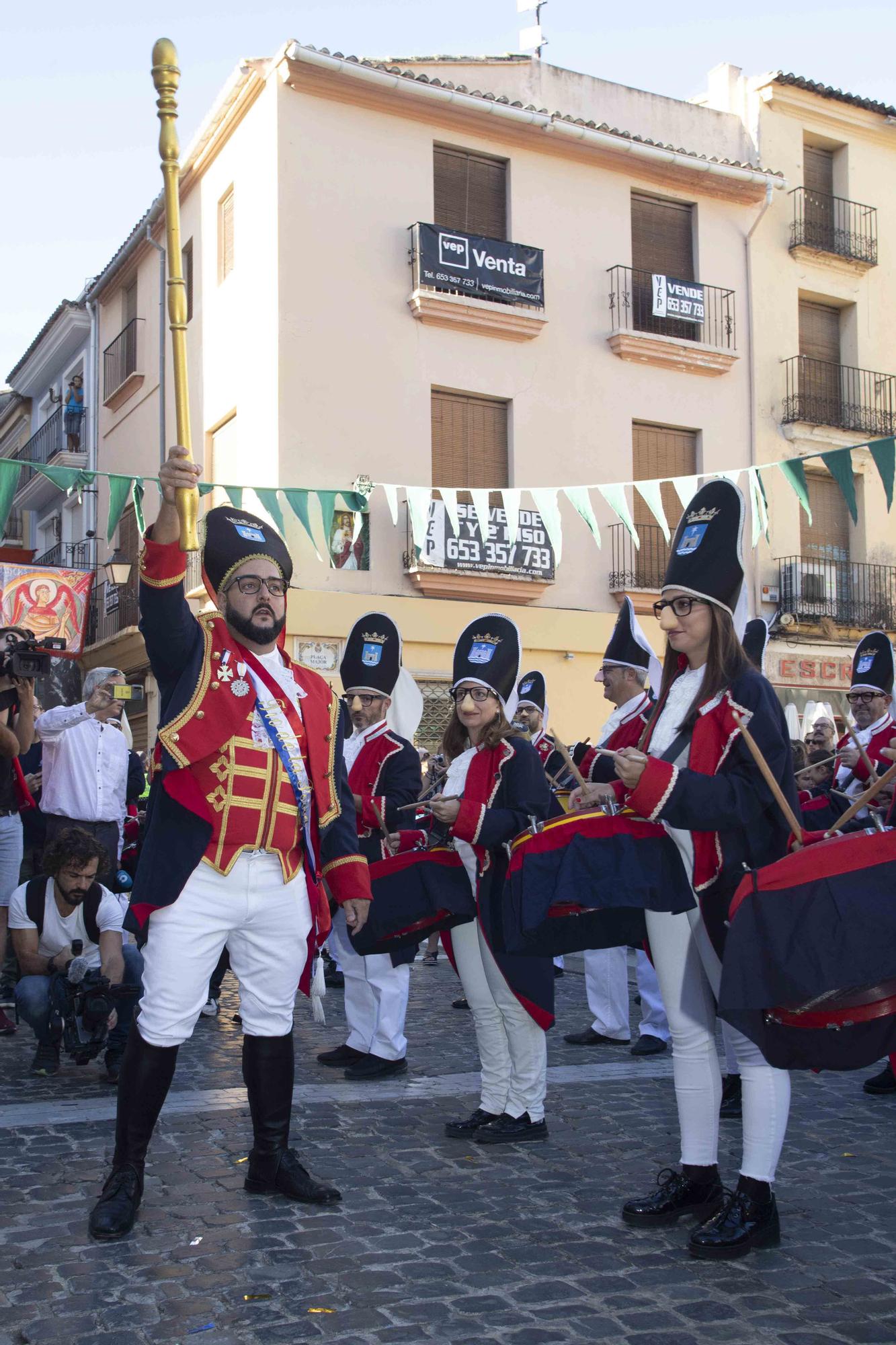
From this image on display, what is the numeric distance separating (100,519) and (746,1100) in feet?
75.3

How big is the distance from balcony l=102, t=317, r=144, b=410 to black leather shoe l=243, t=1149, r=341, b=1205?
20.4 m

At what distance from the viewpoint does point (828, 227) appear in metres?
23.5

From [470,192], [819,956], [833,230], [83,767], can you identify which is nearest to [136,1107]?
[819,956]

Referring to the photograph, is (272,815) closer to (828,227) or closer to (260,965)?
(260,965)

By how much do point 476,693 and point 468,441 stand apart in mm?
14663

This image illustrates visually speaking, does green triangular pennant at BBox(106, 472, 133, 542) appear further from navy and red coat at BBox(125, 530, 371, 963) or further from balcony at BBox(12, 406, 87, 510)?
balcony at BBox(12, 406, 87, 510)

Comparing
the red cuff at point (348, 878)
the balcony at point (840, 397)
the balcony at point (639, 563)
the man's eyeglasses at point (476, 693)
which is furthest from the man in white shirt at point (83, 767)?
the balcony at point (840, 397)

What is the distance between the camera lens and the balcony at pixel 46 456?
26094 millimetres

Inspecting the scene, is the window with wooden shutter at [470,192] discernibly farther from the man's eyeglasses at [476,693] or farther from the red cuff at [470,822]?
the red cuff at [470,822]

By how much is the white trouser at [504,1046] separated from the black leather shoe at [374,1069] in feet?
3.58

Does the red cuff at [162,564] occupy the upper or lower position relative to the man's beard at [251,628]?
upper

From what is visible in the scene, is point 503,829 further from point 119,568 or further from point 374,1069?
point 119,568

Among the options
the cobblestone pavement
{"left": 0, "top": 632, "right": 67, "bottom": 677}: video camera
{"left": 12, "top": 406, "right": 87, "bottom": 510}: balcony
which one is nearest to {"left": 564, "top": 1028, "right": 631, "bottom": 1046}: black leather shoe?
the cobblestone pavement

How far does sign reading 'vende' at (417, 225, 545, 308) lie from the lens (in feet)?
63.4
